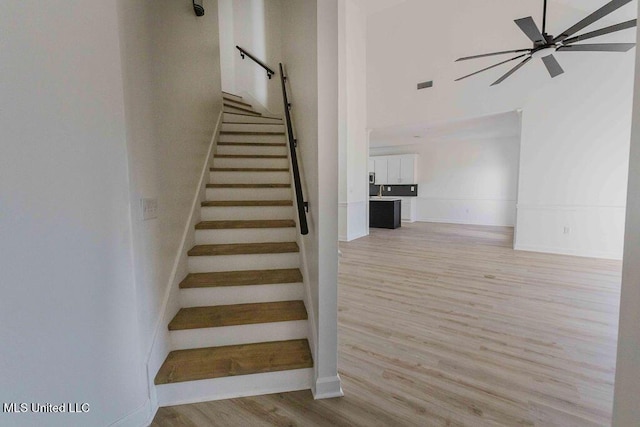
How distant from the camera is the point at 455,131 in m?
7.26

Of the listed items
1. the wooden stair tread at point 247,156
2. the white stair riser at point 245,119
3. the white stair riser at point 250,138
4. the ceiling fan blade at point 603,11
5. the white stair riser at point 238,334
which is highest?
the ceiling fan blade at point 603,11

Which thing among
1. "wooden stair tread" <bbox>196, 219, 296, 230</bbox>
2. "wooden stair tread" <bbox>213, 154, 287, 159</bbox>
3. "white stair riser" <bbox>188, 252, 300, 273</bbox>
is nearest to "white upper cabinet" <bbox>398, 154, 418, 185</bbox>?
"wooden stair tread" <bbox>213, 154, 287, 159</bbox>

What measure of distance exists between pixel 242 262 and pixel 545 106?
18.6ft

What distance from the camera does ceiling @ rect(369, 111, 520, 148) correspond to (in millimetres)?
6004

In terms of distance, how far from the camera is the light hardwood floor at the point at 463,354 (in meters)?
1.47

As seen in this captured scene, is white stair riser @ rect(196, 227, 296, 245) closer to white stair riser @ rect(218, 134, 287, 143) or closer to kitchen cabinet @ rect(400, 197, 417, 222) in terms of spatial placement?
white stair riser @ rect(218, 134, 287, 143)

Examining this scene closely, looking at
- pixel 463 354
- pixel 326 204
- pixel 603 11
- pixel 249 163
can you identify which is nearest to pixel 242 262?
pixel 326 204

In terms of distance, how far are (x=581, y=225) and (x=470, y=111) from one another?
2.74 m

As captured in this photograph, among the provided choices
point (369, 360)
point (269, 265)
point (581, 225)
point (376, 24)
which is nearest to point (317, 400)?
point (369, 360)

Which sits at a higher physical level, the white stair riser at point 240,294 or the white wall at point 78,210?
the white wall at point 78,210

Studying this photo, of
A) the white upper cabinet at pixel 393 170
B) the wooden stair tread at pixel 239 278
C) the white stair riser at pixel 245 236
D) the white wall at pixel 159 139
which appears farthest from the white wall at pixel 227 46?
the white upper cabinet at pixel 393 170

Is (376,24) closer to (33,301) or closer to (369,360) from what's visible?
(369,360)

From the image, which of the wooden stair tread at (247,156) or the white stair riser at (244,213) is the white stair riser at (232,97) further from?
the white stair riser at (244,213)

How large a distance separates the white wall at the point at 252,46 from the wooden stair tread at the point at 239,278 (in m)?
4.18
